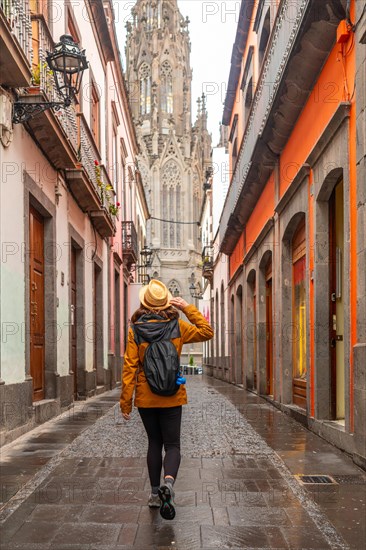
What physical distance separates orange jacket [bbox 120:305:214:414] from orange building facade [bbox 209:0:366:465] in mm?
1914

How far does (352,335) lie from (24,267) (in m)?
4.22

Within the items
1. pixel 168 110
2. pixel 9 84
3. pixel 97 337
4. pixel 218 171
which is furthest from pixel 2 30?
pixel 168 110

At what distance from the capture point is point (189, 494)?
555 cm

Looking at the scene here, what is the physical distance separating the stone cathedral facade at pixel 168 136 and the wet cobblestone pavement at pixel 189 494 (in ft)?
198

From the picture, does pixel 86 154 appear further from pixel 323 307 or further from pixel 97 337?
pixel 323 307

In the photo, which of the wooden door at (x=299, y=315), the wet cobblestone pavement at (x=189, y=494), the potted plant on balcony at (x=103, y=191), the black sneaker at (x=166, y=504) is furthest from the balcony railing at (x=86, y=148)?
the black sneaker at (x=166, y=504)

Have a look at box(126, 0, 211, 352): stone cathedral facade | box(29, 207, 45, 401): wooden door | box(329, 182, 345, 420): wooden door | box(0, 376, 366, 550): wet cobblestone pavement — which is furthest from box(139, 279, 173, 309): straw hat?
box(126, 0, 211, 352): stone cathedral facade

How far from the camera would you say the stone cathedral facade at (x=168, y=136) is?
6912 centimetres

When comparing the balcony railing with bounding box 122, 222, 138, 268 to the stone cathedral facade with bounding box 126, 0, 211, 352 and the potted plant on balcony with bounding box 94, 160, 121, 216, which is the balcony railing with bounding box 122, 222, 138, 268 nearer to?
the potted plant on balcony with bounding box 94, 160, 121, 216

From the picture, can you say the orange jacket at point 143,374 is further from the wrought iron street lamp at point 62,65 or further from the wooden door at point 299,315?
the wooden door at point 299,315

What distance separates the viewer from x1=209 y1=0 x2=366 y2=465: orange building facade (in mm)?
7057

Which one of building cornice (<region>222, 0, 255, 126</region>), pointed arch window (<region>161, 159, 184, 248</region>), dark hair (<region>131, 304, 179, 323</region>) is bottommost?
dark hair (<region>131, 304, 179, 323</region>)

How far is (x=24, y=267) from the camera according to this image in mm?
9227

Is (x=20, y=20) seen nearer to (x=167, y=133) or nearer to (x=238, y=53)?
(x=238, y=53)
